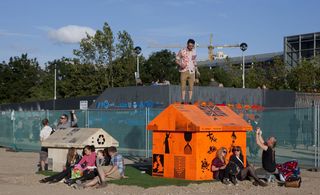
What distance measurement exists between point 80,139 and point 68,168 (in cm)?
170

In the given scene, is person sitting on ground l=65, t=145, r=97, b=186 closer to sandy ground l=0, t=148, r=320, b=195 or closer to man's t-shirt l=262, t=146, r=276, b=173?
sandy ground l=0, t=148, r=320, b=195

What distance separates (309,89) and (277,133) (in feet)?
114

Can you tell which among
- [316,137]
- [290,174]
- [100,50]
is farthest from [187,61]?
[100,50]

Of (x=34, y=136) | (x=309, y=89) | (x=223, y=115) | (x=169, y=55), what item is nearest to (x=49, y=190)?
(x=223, y=115)

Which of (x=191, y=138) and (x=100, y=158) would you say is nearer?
(x=191, y=138)

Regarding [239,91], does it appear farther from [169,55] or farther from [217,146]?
[169,55]

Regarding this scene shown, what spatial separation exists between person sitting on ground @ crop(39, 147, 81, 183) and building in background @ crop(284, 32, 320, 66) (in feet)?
244

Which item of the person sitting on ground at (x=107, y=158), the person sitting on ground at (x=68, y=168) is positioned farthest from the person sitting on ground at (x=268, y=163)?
the person sitting on ground at (x=68, y=168)

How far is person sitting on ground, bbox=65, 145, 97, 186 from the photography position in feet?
47.1

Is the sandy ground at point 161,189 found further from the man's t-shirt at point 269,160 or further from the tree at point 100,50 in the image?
the tree at point 100,50

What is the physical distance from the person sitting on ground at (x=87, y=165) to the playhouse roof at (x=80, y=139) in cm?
159

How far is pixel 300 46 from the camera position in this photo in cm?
9131

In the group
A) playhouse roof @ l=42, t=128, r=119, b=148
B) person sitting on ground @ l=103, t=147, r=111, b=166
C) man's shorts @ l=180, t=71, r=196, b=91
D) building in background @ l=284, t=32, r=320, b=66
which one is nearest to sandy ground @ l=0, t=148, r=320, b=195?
person sitting on ground @ l=103, t=147, r=111, b=166

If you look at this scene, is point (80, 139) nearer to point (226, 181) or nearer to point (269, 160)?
point (226, 181)
